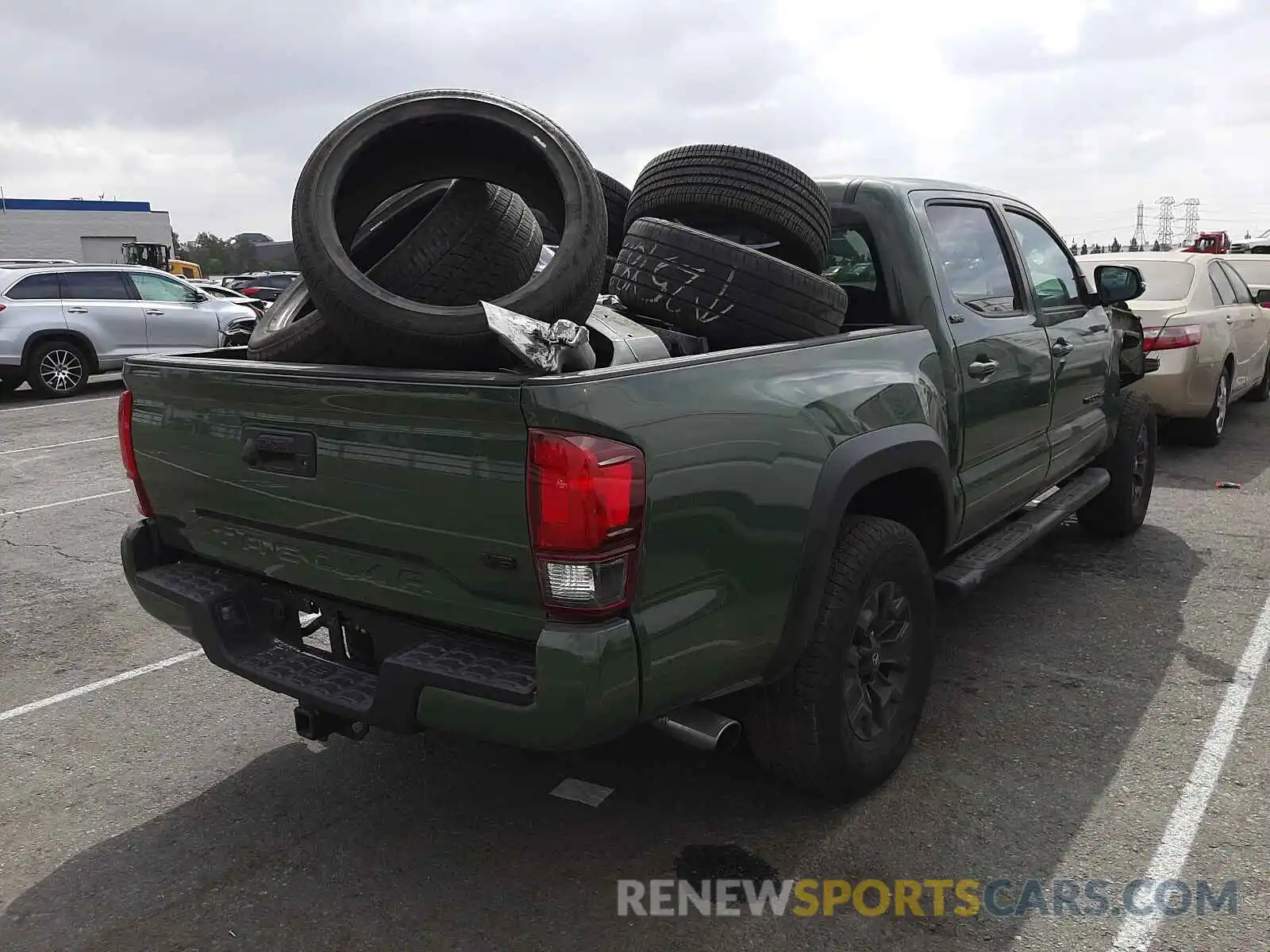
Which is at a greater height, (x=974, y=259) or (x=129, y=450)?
(x=974, y=259)

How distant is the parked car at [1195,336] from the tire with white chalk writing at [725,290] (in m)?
5.36

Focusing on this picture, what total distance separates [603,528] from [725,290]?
3.75ft

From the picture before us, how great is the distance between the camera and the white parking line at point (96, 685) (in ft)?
13.1

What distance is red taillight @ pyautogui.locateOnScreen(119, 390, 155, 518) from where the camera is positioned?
326cm

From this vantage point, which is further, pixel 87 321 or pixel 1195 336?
pixel 87 321

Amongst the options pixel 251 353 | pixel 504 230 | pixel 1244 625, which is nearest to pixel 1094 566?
pixel 1244 625

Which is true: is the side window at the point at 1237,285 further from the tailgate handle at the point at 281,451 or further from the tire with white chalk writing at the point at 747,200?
the tailgate handle at the point at 281,451

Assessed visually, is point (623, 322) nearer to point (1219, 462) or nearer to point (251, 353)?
point (251, 353)

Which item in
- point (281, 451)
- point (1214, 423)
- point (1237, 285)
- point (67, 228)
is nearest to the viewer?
point (281, 451)

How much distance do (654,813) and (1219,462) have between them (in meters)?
6.92

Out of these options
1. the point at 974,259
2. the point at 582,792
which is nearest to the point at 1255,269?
the point at 974,259

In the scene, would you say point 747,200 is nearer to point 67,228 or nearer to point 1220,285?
point 1220,285

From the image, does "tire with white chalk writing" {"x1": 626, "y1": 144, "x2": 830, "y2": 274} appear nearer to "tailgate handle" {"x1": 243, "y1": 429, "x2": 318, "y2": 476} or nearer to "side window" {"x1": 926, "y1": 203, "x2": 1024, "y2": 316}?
"side window" {"x1": 926, "y1": 203, "x2": 1024, "y2": 316}

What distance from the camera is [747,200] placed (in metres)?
3.47
